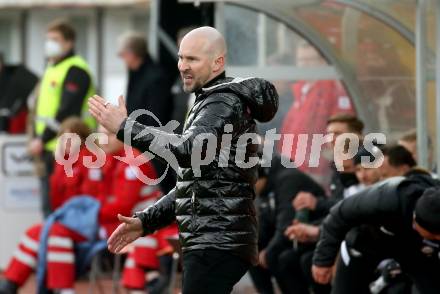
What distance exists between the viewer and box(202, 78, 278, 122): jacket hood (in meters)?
7.95

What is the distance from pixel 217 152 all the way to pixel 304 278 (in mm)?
4215

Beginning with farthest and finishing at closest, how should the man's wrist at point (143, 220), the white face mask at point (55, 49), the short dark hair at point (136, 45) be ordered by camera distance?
the white face mask at point (55, 49) → the short dark hair at point (136, 45) → the man's wrist at point (143, 220)

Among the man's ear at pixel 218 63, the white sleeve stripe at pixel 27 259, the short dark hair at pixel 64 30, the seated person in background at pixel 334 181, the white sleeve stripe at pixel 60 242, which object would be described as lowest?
the white sleeve stripe at pixel 27 259

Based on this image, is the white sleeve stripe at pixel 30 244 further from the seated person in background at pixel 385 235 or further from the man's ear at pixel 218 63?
the man's ear at pixel 218 63

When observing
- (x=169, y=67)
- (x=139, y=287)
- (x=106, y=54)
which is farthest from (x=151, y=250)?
(x=106, y=54)

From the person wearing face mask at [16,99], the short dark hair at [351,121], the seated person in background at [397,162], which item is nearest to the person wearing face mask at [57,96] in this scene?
the person wearing face mask at [16,99]

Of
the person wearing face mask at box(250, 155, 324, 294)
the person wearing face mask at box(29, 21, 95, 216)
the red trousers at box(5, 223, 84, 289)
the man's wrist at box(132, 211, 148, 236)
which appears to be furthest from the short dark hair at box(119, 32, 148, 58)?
the man's wrist at box(132, 211, 148, 236)

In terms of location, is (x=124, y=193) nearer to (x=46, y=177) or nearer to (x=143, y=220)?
(x=46, y=177)

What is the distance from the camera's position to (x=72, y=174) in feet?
47.2

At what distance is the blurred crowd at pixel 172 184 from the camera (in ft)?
32.9

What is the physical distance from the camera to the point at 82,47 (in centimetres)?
2789

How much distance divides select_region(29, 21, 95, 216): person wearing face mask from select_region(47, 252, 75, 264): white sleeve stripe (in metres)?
2.03

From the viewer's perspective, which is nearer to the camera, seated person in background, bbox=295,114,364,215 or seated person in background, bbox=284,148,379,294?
seated person in background, bbox=284,148,379,294

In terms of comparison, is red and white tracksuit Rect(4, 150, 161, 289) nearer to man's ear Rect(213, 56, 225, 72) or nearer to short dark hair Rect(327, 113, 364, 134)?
short dark hair Rect(327, 113, 364, 134)
